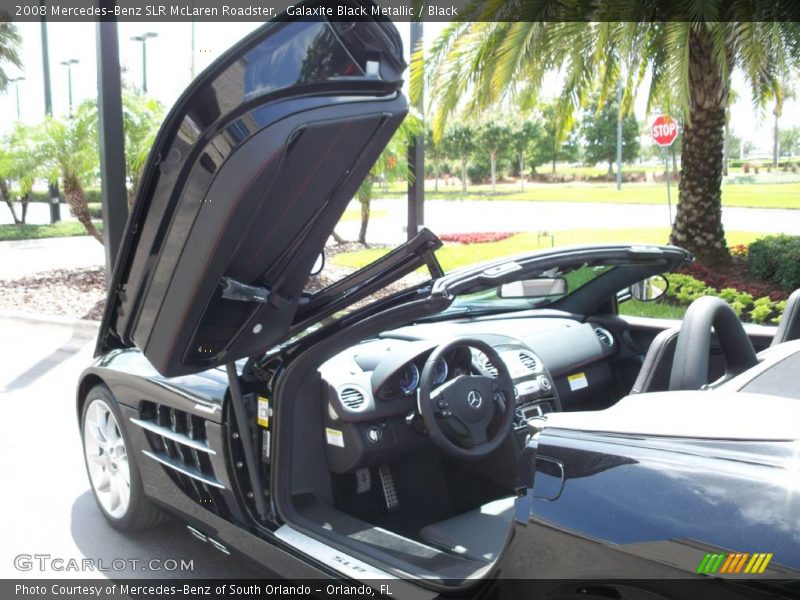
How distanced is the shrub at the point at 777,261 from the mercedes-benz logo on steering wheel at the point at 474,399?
8367 millimetres

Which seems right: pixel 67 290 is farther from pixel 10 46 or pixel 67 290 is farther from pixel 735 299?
pixel 10 46

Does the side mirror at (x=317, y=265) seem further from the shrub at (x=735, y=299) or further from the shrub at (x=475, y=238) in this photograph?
the shrub at (x=475, y=238)

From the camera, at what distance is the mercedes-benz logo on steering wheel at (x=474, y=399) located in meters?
3.14

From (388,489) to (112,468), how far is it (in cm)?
146

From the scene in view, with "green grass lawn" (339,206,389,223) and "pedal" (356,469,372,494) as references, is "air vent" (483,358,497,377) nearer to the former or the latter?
"pedal" (356,469,372,494)

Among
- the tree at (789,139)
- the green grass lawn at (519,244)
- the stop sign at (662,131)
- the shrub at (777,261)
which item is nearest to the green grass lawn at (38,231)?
the green grass lawn at (519,244)

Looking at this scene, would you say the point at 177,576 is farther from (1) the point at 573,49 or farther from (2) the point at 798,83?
(2) the point at 798,83

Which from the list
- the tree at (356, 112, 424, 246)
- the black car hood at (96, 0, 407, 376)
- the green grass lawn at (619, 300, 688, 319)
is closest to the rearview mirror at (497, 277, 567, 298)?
the black car hood at (96, 0, 407, 376)

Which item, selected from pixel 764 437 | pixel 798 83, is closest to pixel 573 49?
pixel 798 83

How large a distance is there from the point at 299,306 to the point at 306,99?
86cm

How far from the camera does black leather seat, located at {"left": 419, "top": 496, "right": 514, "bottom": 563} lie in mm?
2958

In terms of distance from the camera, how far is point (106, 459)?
3.86 metres

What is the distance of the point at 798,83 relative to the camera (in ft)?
33.9

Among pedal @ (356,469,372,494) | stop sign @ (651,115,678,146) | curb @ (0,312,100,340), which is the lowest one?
curb @ (0,312,100,340)
